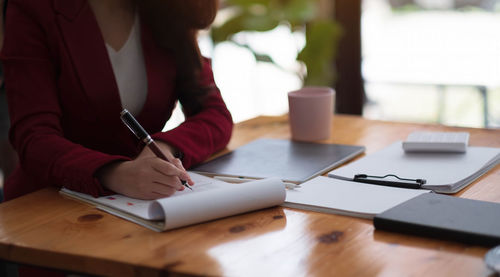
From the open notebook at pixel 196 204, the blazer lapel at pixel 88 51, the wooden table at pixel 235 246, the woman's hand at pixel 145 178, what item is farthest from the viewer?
the blazer lapel at pixel 88 51

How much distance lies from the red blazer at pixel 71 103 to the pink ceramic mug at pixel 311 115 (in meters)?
0.16

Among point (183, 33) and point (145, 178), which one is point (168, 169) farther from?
point (183, 33)

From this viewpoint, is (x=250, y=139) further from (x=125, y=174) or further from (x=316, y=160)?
(x=125, y=174)

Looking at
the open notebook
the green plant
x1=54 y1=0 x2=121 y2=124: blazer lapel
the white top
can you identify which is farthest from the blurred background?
the open notebook

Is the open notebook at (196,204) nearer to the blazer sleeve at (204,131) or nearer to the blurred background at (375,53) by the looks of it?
the blazer sleeve at (204,131)

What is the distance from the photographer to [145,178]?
3.47ft

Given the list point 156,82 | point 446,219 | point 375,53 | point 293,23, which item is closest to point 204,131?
point 156,82

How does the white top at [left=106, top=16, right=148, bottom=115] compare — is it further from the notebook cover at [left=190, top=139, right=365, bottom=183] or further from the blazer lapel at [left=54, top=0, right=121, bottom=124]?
the notebook cover at [left=190, top=139, right=365, bottom=183]

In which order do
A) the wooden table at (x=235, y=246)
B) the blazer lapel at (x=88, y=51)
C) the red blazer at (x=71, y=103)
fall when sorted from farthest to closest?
1. the blazer lapel at (x=88, y=51)
2. the red blazer at (x=71, y=103)
3. the wooden table at (x=235, y=246)

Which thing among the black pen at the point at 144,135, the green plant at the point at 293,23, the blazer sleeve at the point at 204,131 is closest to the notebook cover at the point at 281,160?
the blazer sleeve at the point at 204,131

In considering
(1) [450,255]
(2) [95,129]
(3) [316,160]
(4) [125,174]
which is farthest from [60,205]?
(1) [450,255]

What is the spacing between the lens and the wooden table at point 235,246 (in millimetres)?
788

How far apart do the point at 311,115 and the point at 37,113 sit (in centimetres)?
60

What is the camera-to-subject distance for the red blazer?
118 cm
